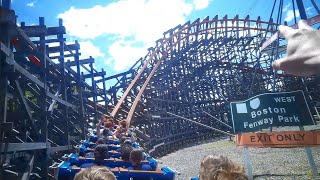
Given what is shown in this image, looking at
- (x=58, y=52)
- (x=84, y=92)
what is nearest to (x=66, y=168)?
(x=58, y=52)

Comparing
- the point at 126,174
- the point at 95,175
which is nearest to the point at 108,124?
the point at 126,174

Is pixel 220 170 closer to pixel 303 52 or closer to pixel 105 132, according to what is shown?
pixel 303 52

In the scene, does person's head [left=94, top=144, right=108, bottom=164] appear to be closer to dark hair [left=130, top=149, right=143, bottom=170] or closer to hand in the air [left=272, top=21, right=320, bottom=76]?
dark hair [left=130, top=149, right=143, bottom=170]

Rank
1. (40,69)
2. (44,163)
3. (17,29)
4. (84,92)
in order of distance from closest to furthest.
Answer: (17,29) → (44,163) → (40,69) → (84,92)

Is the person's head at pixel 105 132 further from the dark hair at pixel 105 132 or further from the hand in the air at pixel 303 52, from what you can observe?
the hand in the air at pixel 303 52

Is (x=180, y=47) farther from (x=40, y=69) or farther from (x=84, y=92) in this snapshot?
(x=40, y=69)

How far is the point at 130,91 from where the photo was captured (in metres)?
11.3

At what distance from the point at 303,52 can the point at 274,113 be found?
4078mm

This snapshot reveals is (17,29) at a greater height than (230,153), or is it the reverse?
(17,29)

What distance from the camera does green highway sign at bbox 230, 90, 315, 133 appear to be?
464 cm

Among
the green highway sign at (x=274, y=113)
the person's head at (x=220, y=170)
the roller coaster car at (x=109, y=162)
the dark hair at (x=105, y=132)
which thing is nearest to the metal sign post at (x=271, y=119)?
the green highway sign at (x=274, y=113)

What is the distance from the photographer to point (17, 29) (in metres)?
4.48

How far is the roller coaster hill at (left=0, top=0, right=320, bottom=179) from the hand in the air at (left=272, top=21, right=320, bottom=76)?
109 inches

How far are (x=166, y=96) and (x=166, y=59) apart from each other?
2.14m
